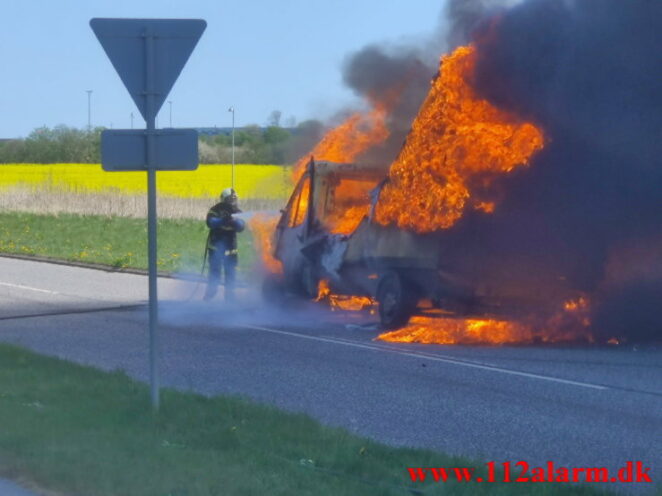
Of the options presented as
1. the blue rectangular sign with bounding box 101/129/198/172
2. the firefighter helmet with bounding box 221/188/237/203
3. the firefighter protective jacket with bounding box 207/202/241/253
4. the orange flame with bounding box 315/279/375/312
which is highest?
the blue rectangular sign with bounding box 101/129/198/172

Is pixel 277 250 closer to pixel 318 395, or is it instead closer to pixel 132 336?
pixel 132 336

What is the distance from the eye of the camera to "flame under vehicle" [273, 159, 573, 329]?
13.7 m

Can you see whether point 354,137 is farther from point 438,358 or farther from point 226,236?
point 438,358

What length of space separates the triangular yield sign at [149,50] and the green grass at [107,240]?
13750 millimetres

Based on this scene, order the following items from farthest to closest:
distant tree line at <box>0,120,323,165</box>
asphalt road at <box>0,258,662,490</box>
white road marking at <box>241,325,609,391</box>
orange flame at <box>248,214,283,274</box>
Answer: distant tree line at <box>0,120,323,165</box> < orange flame at <box>248,214,283,274</box> < white road marking at <box>241,325,609,391</box> < asphalt road at <box>0,258,662,490</box>

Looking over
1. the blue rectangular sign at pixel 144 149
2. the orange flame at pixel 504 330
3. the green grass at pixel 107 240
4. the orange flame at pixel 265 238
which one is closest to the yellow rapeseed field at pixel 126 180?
the green grass at pixel 107 240

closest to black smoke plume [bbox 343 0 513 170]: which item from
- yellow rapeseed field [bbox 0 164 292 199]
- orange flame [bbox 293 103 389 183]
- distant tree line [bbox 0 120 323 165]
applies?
orange flame [bbox 293 103 389 183]

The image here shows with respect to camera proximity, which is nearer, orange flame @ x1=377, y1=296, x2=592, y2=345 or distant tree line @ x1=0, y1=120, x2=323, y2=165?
orange flame @ x1=377, y1=296, x2=592, y2=345

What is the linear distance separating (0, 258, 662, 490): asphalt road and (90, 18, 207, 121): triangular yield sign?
3052 mm

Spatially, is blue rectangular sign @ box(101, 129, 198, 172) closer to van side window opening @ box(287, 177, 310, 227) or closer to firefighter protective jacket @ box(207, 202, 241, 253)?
van side window opening @ box(287, 177, 310, 227)

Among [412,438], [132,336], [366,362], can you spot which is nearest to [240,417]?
[412,438]

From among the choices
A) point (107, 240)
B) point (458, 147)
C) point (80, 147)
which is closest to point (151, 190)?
point (458, 147)

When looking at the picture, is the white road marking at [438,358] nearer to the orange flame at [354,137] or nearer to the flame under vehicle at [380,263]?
the flame under vehicle at [380,263]

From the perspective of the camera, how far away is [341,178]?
16547 mm
